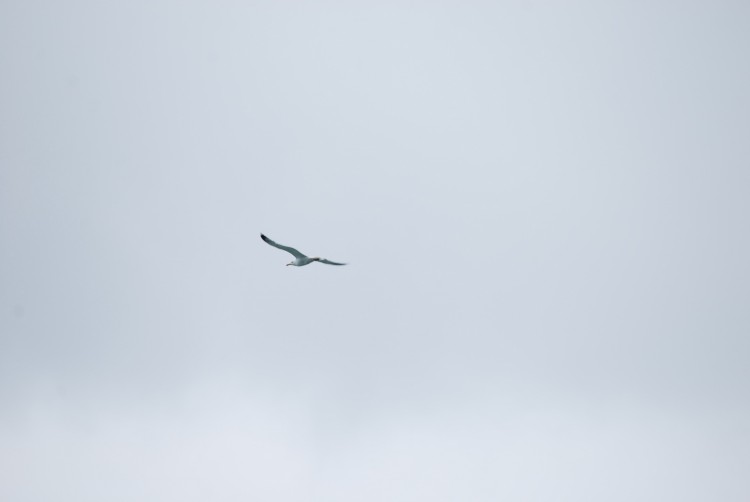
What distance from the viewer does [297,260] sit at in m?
73.8
